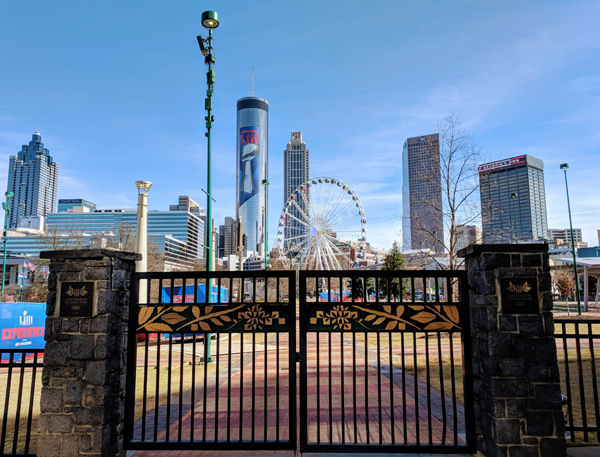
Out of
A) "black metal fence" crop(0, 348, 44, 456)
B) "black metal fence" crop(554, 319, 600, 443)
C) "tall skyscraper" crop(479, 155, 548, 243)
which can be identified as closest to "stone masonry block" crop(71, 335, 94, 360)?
"black metal fence" crop(0, 348, 44, 456)

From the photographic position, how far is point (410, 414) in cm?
666

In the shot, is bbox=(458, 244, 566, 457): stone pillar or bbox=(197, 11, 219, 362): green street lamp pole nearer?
bbox=(458, 244, 566, 457): stone pillar

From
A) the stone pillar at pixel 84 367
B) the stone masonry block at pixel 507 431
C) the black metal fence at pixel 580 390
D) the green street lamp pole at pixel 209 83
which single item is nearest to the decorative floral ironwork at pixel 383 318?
the stone masonry block at pixel 507 431

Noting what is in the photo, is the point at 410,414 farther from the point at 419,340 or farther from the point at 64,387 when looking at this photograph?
the point at 419,340

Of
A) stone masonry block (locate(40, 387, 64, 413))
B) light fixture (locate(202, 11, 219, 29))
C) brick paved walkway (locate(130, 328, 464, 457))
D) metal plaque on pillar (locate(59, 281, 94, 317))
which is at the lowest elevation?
brick paved walkway (locate(130, 328, 464, 457))

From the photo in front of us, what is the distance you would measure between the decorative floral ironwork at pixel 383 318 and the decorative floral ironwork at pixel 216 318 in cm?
50

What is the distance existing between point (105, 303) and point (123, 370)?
3.08 feet

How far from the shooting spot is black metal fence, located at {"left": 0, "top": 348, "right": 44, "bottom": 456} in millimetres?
4523

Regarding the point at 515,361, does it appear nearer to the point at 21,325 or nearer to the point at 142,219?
the point at 21,325

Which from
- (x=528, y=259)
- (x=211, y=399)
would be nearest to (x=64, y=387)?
(x=211, y=399)

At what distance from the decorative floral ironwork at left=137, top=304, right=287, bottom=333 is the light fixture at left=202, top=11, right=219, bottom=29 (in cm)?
876

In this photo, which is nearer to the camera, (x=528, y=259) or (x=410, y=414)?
(x=528, y=259)

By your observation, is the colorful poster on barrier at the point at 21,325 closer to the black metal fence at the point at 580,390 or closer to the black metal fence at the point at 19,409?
the black metal fence at the point at 19,409

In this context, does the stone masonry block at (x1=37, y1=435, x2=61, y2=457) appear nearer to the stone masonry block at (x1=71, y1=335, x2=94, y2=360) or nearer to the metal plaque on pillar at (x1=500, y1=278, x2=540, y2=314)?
the stone masonry block at (x1=71, y1=335, x2=94, y2=360)
